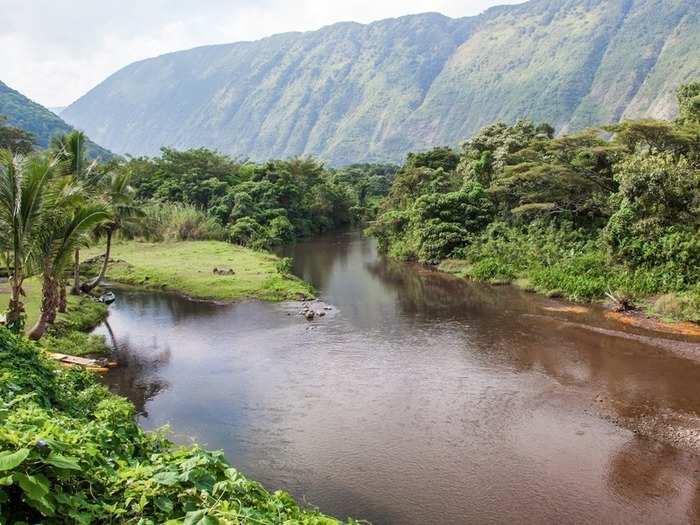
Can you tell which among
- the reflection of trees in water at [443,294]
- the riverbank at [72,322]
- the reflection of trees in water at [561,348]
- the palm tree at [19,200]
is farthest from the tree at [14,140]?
the palm tree at [19,200]

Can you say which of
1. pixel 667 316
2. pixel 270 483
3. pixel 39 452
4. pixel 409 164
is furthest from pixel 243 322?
pixel 409 164

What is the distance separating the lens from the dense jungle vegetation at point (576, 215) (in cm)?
2567

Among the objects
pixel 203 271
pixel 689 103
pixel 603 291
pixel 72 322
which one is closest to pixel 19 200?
pixel 72 322

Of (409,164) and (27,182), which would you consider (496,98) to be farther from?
(27,182)

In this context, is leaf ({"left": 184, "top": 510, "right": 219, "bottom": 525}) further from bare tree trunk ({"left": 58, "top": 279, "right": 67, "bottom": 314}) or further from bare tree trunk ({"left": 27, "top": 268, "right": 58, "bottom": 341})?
bare tree trunk ({"left": 58, "top": 279, "right": 67, "bottom": 314})

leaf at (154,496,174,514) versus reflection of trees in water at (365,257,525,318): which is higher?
leaf at (154,496,174,514)

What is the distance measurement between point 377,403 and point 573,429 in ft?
16.6

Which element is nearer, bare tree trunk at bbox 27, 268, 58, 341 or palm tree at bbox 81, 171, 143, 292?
bare tree trunk at bbox 27, 268, 58, 341

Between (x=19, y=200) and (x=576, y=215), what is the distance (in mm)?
29567

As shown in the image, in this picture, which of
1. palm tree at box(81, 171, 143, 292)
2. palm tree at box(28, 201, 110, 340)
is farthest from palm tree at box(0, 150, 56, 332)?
palm tree at box(81, 171, 143, 292)

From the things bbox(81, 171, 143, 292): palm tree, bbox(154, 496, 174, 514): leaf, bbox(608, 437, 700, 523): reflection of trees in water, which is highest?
bbox(81, 171, 143, 292): palm tree

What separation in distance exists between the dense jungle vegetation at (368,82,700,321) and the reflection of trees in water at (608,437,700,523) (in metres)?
11.5

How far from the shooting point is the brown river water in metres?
11.4

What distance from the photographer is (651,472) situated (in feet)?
40.0
